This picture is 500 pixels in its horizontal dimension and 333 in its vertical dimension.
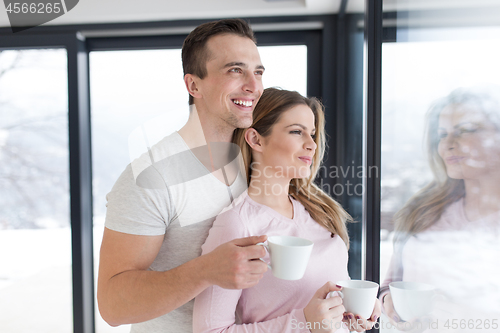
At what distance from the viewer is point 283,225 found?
0.93 metres

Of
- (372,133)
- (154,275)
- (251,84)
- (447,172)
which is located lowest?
(154,275)

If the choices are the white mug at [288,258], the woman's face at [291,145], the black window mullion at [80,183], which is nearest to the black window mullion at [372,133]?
the woman's face at [291,145]

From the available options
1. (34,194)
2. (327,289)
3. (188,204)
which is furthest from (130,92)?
(327,289)

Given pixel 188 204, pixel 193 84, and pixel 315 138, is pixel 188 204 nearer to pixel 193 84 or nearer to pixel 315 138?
pixel 193 84

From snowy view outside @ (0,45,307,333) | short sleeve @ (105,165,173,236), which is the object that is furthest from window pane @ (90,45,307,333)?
short sleeve @ (105,165,173,236)

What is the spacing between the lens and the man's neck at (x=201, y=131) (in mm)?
981

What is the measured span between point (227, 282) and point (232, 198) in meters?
0.32

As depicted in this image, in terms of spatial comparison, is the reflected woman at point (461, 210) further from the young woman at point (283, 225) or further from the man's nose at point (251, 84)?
the man's nose at point (251, 84)

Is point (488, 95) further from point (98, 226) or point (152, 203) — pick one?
point (98, 226)

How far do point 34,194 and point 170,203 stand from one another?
4.64 ft

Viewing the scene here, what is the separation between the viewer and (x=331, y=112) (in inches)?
65.4

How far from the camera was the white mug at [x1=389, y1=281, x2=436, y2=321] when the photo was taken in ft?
2.06

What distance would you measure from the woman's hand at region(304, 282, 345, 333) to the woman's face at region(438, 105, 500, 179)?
383 mm

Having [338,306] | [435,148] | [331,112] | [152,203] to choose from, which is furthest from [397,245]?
[331,112]
